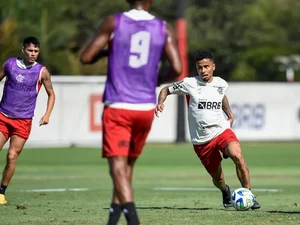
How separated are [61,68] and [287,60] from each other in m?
16.3

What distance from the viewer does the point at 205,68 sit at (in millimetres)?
13867

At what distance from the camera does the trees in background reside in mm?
50469

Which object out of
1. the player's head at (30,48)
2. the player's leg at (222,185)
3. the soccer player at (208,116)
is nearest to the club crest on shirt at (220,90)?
the soccer player at (208,116)

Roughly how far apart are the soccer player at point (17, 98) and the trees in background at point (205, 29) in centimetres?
3173

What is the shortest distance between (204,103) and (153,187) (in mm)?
5003

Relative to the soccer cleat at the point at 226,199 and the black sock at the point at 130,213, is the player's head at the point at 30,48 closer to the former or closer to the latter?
the soccer cleat at the point at 226,199

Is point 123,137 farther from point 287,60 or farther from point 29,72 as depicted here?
point 287,60

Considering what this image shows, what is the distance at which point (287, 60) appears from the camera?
60094 mm

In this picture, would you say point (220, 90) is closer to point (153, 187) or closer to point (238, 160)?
point (238, 160)

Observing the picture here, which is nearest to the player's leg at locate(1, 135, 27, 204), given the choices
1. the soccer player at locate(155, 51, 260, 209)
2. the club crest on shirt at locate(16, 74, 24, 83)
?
the club crest on shirt at locate(16, 74, 24, 83)

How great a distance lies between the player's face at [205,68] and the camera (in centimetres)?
1376

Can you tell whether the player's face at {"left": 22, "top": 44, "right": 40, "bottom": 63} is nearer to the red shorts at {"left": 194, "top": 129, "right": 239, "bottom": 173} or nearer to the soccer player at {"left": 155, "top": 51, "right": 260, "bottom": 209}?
the soccer player at {"left": 155, "top": 51, "right": 260, "bottom": 209}

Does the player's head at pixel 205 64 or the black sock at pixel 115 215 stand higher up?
the player's head at pixel 205 64

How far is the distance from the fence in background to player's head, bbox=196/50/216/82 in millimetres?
19105
